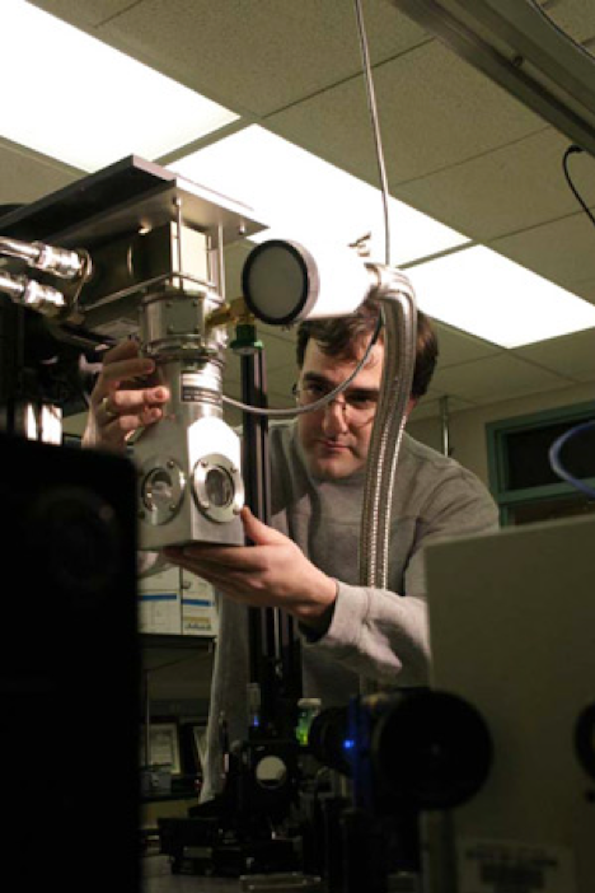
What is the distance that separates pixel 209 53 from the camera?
2.55 metres

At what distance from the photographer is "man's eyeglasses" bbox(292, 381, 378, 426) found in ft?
4.33

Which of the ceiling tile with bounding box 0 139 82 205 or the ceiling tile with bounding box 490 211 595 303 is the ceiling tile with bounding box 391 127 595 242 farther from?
the ceiling tile with bounding box 0 139 82 205

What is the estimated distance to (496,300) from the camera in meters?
4.25

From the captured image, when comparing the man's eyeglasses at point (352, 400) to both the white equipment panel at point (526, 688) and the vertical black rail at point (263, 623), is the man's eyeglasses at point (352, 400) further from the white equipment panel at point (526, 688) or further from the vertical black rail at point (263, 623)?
the white equipment panel at point (526, 688)

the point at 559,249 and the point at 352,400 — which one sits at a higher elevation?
the point at 559,249

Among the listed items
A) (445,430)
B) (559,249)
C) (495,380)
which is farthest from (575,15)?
(445,430)

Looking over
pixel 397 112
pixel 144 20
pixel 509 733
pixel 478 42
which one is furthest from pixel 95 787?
pixel 397 112

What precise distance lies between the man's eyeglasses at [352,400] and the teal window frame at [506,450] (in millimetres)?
4076

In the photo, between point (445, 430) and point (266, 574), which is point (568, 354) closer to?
point (445, 430)

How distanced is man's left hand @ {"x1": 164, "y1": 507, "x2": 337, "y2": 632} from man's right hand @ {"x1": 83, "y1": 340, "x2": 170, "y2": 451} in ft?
0.36

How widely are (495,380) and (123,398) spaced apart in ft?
15.3

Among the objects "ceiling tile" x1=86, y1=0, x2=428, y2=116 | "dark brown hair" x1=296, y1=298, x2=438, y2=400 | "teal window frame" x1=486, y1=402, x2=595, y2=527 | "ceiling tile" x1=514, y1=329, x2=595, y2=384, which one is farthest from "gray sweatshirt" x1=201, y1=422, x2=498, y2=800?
"teal window frame" x1=486, y1=402, x2=595, y2=527

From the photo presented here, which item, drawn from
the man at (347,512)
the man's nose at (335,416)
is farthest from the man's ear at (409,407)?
the man's nose at (335,416)

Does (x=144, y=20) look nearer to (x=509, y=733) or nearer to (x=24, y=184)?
(x=24, y=184)
